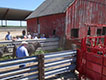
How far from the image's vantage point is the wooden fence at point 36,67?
12.4 feet

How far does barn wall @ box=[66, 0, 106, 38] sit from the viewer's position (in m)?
12.1

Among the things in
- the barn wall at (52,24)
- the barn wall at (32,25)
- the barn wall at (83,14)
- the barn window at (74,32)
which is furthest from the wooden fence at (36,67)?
the barn wall at (32,25)

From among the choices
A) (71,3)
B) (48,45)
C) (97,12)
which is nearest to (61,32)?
(48,45)

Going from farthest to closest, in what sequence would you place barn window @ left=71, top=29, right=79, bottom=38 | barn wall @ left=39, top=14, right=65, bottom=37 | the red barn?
barn window @ left=71, top=29, right=79, bottom=38 → barn wall @ left=39, top=14, right=65, bottom=37 → the red barn

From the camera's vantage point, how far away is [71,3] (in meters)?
11.8

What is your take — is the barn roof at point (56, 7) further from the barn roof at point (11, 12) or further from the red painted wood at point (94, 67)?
the barn roof at point (11, 12)

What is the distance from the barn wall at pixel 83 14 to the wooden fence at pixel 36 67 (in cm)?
724

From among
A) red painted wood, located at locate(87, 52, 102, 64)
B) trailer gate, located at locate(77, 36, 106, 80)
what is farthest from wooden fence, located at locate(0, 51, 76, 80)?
red painted wood, located at locate(87, 52, 102, 64)

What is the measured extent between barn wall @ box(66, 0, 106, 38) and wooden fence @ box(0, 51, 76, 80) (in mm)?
7237

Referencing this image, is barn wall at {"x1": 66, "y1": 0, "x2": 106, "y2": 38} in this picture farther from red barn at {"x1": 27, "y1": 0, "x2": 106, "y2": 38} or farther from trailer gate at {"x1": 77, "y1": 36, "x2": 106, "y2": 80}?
trailer gate at {"x1": 77, "y1": 36, "x2": 106, "y2": 80}

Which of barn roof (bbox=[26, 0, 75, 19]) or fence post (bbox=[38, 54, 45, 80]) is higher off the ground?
barn roof (bbox=[26, 0, 75, 19])

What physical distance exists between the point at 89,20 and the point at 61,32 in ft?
12.1

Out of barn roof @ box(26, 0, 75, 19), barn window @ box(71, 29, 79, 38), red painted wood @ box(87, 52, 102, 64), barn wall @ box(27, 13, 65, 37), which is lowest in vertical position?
red painted wood @ box(87, 52, 102, 64)

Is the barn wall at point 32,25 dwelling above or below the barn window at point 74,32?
above
